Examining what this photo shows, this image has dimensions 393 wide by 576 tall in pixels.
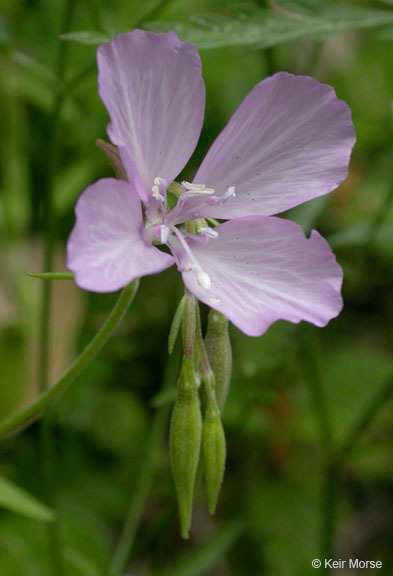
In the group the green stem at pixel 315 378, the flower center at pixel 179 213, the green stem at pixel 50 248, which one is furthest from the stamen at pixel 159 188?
the green stem at pixel 315 378

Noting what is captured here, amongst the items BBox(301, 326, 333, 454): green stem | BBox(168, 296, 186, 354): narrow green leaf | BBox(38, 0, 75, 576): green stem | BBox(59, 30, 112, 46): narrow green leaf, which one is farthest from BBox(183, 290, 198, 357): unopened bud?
BBox(301, 326, 333, 454): green stem

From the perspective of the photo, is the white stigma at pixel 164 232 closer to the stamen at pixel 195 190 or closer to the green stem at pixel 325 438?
the stamen at pixel 195 190

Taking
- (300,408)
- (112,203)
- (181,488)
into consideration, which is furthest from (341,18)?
(300,408)

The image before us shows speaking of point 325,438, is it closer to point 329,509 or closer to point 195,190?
point 329,509

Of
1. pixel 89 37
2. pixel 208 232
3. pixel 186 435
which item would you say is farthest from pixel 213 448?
pixel 89 37

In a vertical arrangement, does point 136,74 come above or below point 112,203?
above

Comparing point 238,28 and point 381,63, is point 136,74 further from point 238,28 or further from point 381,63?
point 381,63

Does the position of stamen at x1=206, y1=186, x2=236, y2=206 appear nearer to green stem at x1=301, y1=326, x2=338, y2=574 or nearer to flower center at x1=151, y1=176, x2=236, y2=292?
flower center at x1=151, y1=176, x2=236, y2=292
